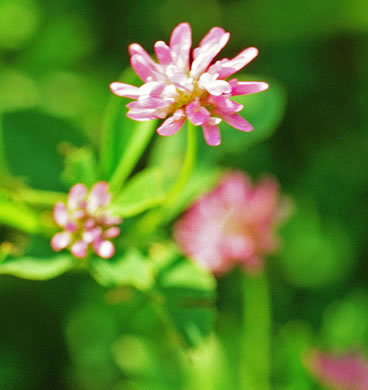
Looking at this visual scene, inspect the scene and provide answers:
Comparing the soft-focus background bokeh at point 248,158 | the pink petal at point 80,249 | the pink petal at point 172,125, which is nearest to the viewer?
the pink petal at point 172,125

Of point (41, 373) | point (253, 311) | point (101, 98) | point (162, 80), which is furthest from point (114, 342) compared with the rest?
point (162, 80)

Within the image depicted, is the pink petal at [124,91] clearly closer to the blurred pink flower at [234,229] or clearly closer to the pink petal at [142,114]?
the pink petal at [142,114]

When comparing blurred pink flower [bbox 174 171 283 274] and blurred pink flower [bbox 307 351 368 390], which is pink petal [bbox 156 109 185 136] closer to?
blurred pink flower [bbox 174 171 283 274]

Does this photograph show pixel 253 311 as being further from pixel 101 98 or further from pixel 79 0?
pixel 79 0

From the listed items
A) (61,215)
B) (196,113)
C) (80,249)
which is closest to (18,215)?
(61,215)

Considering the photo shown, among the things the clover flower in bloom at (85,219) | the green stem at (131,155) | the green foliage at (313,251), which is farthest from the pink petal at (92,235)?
the green foliage at (313,251)
